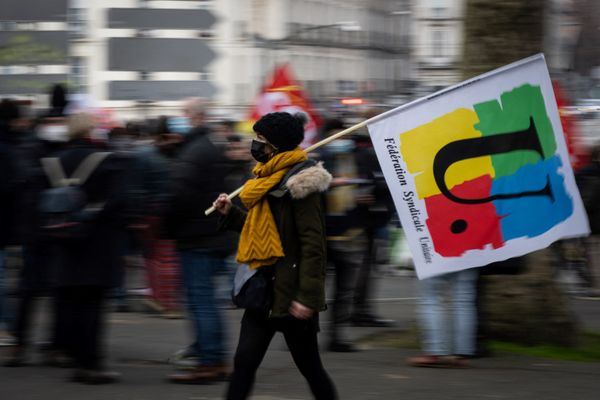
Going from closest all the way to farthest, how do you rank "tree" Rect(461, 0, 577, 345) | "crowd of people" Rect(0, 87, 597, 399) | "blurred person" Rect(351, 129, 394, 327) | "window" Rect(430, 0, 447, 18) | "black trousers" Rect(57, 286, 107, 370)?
"crowd of people" Rect(0, 87, 597, 399) < "black trousers" Rect(57, 286, 107, 370) < "tree" Rect(461, 0, 577, 345) < "blurred person" Rect(351, 129, 394, 327) < "window" Rect(430, 0, 447, 18)

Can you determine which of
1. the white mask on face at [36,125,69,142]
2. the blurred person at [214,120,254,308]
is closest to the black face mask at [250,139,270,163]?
the blurred person at [214,120,254,308]

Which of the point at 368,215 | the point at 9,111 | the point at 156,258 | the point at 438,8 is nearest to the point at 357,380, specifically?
the point at 368,215

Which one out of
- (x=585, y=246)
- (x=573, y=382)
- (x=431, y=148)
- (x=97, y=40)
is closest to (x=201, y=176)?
(x=431, y=148)

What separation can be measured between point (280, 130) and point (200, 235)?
1850 millimetres

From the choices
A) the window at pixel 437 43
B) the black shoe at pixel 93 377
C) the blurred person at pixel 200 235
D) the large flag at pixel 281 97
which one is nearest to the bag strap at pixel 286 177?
the blurred person at pixel 200 235

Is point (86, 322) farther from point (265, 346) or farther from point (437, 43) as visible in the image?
point (437, 43)

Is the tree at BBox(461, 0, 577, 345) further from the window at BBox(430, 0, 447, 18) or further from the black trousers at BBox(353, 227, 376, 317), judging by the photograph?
the window at BBox(430, 0, 447, 18)

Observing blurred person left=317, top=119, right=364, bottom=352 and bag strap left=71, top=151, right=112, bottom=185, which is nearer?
bag strap left=71, top=151, right=112, bottom=185

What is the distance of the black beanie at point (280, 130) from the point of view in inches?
236

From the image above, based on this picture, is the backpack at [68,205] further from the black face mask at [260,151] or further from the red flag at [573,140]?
the red flag at [573,140]

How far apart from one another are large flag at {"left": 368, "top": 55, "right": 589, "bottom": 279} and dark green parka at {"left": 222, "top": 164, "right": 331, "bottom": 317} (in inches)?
75.3

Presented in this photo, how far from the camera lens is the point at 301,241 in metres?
5.88

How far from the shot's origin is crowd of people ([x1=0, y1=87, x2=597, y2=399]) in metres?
5.94

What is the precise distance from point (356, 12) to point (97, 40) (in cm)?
5674
